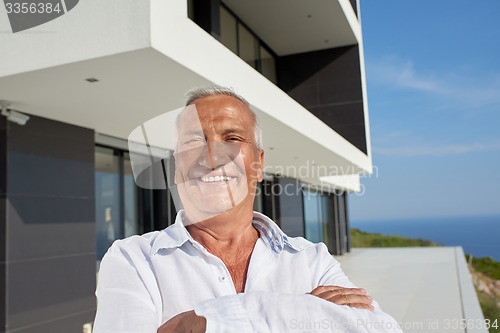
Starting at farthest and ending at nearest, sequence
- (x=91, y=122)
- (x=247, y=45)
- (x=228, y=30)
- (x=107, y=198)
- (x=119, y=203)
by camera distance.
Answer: (x=247, y=45) → (x=228, y=30) → (x=119, y=203) → (x=107, y=198) → (x=91, y=122)

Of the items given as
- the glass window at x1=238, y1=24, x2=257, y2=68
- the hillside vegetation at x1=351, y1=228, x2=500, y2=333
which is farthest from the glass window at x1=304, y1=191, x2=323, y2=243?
the glass window at x1=238, y1=24, x2=257, y2=68

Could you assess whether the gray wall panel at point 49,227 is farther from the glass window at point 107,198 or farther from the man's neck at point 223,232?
the man's neck at point 223,232

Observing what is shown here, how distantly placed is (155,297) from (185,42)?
3.18 m

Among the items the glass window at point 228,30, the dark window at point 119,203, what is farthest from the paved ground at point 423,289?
the glass window at point 228,30

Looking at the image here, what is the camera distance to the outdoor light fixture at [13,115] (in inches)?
200

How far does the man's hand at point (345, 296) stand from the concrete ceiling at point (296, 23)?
33.8 ft

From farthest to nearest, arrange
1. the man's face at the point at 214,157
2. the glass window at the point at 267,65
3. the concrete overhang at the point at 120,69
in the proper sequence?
1. the glass window at the point at 267,65
2. the concrete overhang at the point at 120,69
3. the man's face at the point at 214,157

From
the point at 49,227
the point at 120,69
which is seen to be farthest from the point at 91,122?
the point at 120,69

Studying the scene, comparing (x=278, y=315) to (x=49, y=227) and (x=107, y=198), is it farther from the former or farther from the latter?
(x=107, y=198)

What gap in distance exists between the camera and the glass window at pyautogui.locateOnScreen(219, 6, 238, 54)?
1054 cm

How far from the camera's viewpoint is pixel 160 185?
5.09 ft

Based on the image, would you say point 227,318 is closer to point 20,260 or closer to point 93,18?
point 93,18

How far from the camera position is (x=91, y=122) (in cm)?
622

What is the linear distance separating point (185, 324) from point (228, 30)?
10432mm
